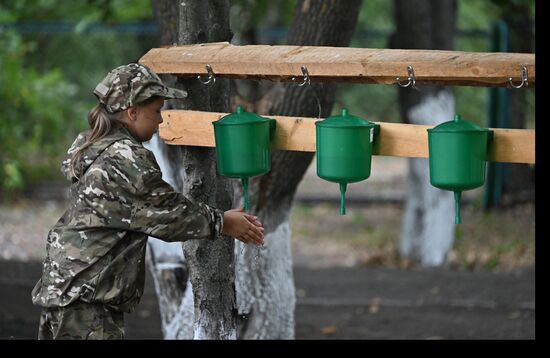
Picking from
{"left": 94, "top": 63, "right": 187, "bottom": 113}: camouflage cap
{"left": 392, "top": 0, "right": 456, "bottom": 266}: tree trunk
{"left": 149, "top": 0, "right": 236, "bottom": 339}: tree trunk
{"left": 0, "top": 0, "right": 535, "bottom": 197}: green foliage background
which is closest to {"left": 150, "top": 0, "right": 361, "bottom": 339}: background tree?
{"left": 149, "top": 0, "right": 236, "bottom": 339}: tree trunk

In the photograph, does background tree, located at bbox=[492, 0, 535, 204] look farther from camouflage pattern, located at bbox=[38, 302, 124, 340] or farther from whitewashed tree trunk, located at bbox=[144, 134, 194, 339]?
camouflage pattern, located at bbox=[38, 302, 124, 340]

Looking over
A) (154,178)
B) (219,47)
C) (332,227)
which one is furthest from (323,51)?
(332,227)

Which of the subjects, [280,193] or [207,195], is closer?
[207,195]

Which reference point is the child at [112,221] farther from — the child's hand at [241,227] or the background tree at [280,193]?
the background tree at [280,193]

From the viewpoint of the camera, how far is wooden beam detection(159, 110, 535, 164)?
3557 mm

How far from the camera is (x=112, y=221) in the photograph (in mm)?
3551

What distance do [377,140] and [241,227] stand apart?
61 cm

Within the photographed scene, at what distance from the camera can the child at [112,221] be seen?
3551 mm

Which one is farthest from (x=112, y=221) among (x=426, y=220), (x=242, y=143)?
(x=426, y=220)

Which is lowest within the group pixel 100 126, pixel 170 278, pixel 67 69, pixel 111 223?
pixel 170 278

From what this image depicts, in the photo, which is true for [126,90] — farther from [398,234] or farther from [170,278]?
[398,234]

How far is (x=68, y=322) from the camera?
3.61 metres

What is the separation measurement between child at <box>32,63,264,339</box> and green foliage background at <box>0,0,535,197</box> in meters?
7.47
